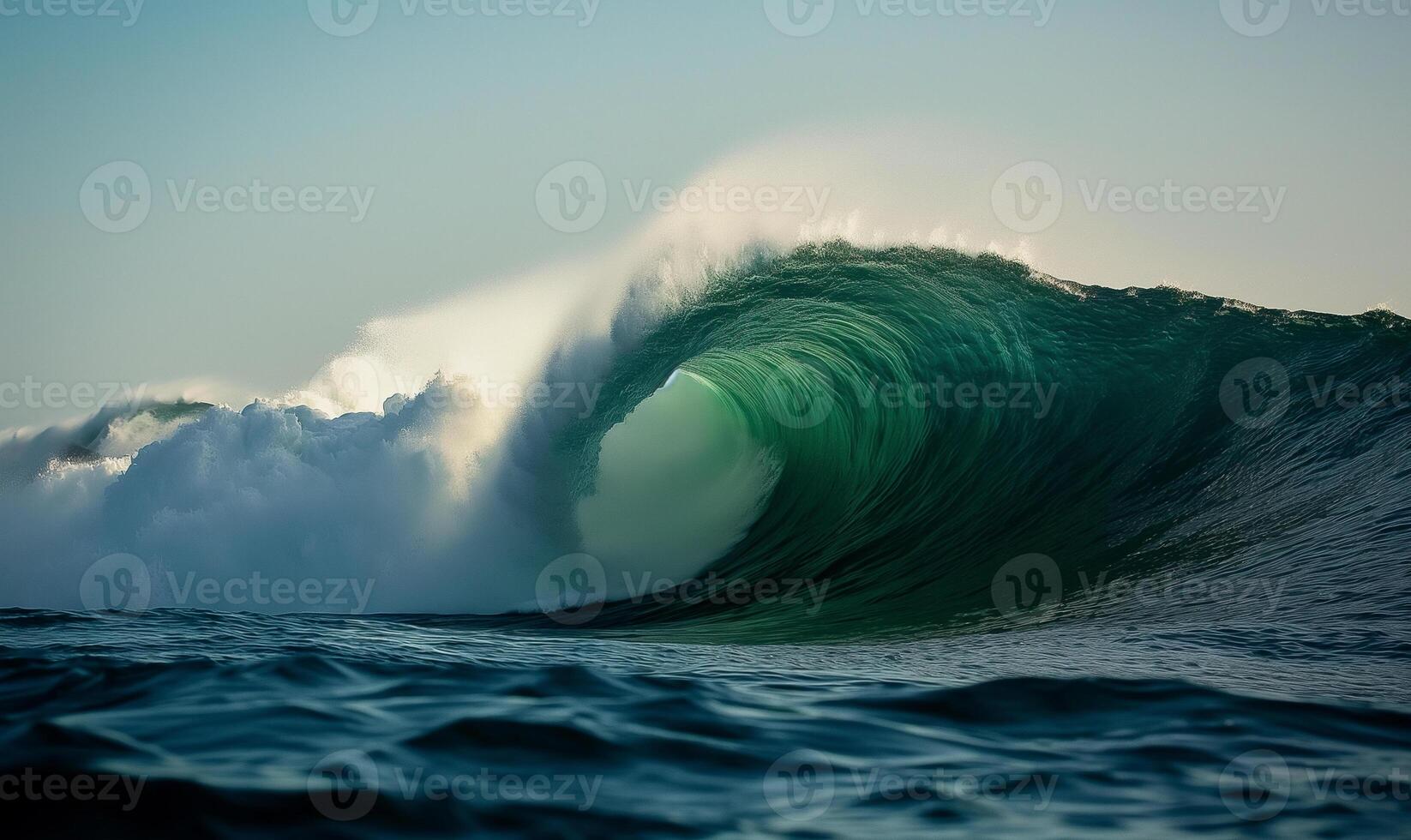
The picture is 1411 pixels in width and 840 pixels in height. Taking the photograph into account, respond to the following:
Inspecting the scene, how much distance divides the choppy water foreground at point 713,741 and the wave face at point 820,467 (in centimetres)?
265

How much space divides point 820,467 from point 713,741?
31.0 ft

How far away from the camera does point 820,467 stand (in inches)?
494

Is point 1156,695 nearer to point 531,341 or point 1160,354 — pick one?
point 1160,354

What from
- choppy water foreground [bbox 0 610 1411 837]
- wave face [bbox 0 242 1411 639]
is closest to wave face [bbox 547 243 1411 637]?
wave face [bbox 0 242 1411 639]

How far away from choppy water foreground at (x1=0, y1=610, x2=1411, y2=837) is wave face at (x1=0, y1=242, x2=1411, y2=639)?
2.65m

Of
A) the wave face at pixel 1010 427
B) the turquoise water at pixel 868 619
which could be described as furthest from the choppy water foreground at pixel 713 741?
the wave face at pixel 1010 427

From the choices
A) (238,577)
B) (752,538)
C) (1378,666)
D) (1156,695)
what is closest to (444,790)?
(1156,695)

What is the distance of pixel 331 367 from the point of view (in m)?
16.1

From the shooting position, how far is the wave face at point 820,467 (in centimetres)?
802

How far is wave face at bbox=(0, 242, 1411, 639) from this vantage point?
8.02m

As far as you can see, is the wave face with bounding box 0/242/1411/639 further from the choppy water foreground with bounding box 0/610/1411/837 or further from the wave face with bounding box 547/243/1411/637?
the choppy water foreground with bounding box 0/610/1411/837

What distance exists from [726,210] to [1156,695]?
10.0 metres

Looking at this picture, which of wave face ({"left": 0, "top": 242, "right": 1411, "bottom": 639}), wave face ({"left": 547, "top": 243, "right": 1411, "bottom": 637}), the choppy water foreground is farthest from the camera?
wave face ({"left": 0, "top": 242, "right": 1411, "bottom": 639})

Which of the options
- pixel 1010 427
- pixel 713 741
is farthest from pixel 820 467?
pixel 713 741
